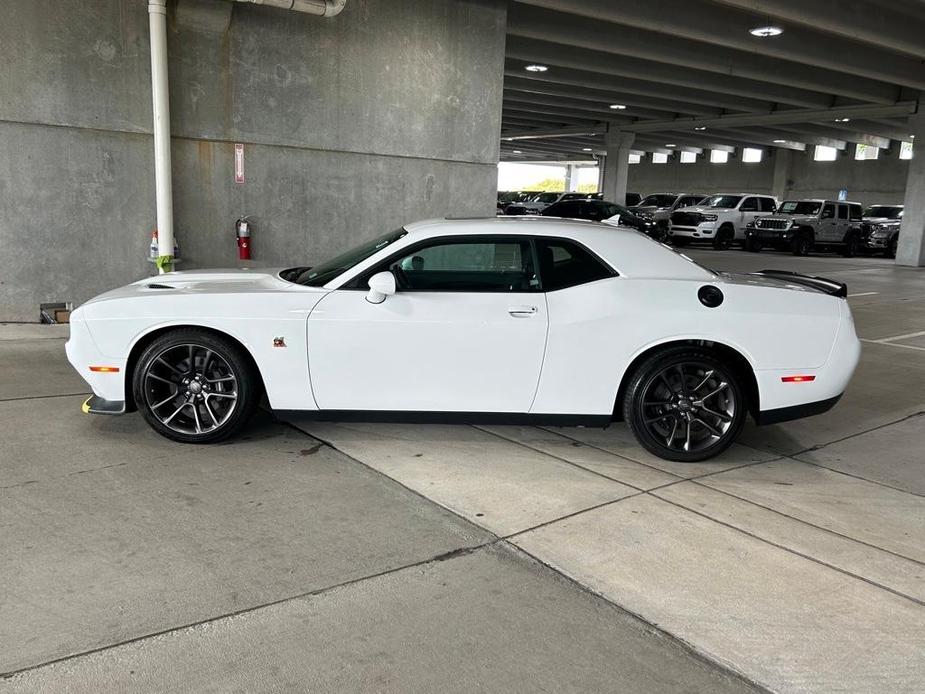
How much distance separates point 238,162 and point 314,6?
204cm

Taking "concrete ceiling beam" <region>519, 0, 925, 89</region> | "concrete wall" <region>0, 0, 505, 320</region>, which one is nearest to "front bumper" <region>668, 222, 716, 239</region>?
"concrete ceiling beam" <region>519, 0, 925, 89</region>

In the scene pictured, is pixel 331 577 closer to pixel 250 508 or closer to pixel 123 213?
pixel 250 508

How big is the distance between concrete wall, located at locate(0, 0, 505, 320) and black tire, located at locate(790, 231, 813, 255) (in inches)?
677

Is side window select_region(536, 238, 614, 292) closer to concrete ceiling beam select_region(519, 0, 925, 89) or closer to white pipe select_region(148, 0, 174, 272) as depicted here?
white pipe select_region(148, 0, 174, 272)

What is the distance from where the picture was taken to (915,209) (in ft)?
73.0

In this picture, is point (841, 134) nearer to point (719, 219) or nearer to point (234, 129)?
point (719, 219)

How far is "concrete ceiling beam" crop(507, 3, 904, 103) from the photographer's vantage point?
47.1 feet

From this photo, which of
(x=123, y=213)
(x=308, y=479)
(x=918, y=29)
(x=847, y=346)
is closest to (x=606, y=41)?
(x=918, y=29)

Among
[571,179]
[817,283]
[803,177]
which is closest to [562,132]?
[803,177]

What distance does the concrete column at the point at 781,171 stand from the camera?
42000mm

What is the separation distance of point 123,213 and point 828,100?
21490mm

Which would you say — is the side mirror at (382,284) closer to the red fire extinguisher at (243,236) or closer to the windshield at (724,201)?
the red fire extinguisher at (243,236)

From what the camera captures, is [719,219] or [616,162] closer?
[719,219]

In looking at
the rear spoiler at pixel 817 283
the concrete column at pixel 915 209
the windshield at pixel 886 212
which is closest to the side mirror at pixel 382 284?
the rear spoiler at pixel 817 283
